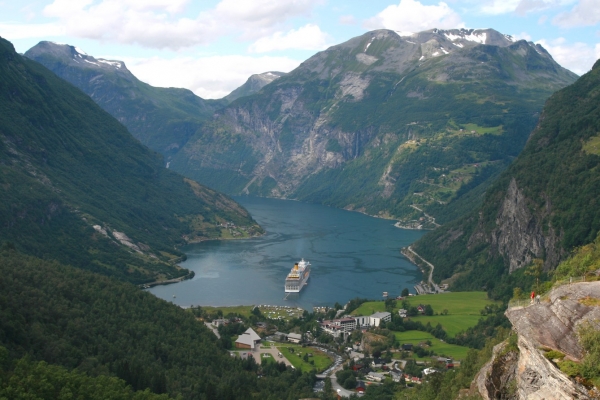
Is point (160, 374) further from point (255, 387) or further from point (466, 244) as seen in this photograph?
point (466, 244)

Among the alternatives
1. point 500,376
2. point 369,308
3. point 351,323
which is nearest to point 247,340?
point 351,323

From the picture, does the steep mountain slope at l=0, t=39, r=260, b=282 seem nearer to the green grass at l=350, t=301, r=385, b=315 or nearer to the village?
the village

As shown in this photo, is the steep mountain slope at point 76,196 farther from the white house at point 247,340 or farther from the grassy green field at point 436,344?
the grassy green field at point 436,344

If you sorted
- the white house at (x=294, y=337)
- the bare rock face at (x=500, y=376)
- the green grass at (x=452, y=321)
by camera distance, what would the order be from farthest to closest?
the green grass at (x=452, y=321) < the white house at (x=294, y=337) < the bare rock face at (x=500, y=376)

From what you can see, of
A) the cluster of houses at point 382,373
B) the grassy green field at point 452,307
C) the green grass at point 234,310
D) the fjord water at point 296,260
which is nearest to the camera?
the cluster of houses at point 382,373

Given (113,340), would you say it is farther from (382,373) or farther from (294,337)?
(294,337)

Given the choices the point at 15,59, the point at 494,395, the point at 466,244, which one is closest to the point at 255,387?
the point at 494,395

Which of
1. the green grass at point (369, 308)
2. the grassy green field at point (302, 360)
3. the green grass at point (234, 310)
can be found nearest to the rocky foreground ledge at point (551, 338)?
the grassy green field at point (302, 360)
